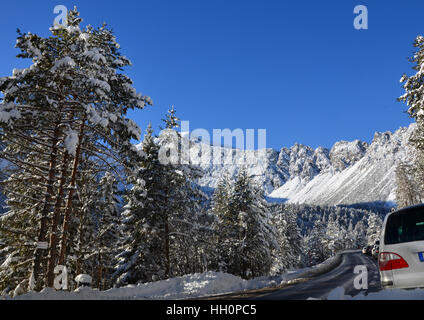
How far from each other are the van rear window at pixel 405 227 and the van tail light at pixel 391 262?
0.24 meters

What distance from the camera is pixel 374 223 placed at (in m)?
98.9

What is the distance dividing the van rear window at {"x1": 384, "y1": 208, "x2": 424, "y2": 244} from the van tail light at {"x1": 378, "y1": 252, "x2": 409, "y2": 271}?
9.5 inches

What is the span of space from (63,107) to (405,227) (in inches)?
522

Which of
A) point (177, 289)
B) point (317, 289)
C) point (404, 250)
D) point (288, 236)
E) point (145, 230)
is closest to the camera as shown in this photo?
point (404, 250)

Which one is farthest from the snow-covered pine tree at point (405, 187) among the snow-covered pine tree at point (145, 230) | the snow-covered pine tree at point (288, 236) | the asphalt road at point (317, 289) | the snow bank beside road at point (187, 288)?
the snow bank beside road at point (187, 288)

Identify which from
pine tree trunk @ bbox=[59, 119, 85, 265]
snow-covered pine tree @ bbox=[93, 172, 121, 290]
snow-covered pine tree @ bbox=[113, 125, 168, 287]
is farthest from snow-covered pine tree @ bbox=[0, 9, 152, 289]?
snow-covered pine tree @ bbox=[93, 172, 121, 290]

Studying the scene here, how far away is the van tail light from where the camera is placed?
5574 millimetres

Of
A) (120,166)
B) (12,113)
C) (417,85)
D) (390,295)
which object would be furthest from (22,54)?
(417,85)

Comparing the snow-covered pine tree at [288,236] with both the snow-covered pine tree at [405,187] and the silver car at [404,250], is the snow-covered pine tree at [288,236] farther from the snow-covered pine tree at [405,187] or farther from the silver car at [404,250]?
the silver car at [404,250]

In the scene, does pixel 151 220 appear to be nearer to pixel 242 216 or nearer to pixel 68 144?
pixel 242 216

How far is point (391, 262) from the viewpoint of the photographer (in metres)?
5.72

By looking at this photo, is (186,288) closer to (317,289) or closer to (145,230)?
(317,289)

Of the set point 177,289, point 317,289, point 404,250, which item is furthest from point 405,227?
point 177,289

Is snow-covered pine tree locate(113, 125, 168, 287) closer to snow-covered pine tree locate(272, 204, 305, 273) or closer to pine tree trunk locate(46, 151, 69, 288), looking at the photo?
pine tree trunk locate(46, 151, 69, 288)
